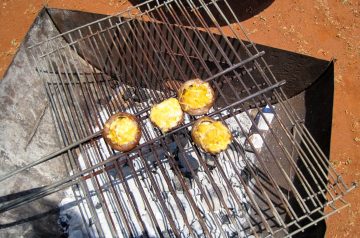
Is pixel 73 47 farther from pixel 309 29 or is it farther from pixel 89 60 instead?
pixel 309 29

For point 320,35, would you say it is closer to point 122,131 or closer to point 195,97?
point 195,97

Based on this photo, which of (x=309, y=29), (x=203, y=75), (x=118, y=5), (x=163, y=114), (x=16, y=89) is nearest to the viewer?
(x=163, y=114)

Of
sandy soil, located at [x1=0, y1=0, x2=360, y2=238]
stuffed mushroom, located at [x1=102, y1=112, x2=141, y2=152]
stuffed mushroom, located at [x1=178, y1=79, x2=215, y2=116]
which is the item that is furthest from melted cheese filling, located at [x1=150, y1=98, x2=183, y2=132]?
sandy soil, located at [x1=0, y1=0, x2=360, y2=238]

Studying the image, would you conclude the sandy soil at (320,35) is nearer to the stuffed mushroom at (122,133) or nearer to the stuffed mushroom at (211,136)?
the stuffed mushroom at (211,136)

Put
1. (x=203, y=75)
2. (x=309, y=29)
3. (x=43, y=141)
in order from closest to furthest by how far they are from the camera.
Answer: (x=43, y=141)
(x=203, y=75)
(x=309, y=29)

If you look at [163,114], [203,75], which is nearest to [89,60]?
[203,75]

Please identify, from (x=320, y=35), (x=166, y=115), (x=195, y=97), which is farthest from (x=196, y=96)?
(x=320, y=35)

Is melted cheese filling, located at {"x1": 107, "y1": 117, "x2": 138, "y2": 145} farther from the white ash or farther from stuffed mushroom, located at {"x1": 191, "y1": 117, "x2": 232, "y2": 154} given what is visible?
the white ash
